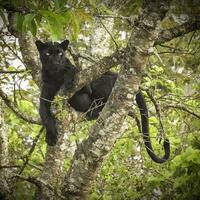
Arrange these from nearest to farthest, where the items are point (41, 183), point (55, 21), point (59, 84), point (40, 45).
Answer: point (55, 21) < point (41, 183) < point (40, 45) < point (59, 84)

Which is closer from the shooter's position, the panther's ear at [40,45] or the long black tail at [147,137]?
the long black tail at [147,137]

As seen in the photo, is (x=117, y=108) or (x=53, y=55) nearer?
(x=117, y=108)

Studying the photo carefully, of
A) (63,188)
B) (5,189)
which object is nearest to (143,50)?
(63,188)

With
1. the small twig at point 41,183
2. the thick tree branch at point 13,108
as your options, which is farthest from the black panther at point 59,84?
the small twig at point 41,183

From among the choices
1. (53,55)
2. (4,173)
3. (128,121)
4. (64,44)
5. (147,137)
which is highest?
(64,44)

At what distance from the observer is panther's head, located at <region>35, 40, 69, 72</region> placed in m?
5.07

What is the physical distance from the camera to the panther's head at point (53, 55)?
5.07 metres

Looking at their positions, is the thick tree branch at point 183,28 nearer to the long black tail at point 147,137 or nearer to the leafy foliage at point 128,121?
the leafy foliage at point 128,121

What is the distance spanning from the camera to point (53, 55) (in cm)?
512

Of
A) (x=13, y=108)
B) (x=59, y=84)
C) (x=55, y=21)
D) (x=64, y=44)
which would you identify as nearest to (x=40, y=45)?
(x=64, y=44)

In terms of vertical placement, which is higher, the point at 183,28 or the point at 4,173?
the point at 183,28

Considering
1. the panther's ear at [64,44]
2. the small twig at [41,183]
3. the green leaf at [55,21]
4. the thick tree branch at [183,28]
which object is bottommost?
the small twig at [41,183]

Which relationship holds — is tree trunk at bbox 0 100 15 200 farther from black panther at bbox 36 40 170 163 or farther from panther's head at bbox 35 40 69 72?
panther's head at bbox 35 40 69 72

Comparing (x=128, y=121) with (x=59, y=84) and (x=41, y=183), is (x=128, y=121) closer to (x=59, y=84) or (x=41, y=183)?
(x=59, y=84)
